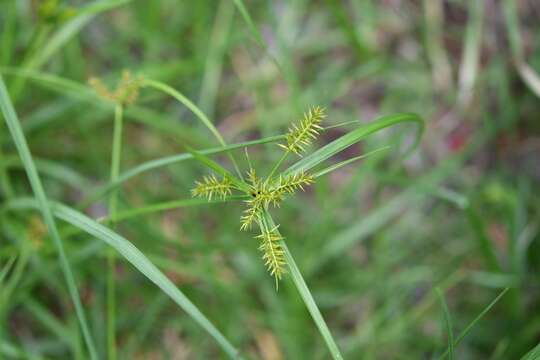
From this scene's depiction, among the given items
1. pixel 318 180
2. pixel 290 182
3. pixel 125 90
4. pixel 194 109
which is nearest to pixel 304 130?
pixel 290 182

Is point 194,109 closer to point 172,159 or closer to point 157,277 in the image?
point 172,159

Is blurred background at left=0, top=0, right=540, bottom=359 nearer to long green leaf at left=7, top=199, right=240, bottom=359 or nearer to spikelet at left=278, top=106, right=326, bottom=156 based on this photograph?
long green leaf at left=7, top=199, right=240, bottom=359

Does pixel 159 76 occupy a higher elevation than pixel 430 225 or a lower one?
higher

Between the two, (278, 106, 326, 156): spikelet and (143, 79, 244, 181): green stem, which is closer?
(278, 106, 326, 156): spikelet

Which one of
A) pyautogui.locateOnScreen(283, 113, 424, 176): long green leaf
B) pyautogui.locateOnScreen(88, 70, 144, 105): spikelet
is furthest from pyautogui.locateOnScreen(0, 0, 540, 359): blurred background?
pyautogui.locateOnScreen(283, 113, 424, 176): long green leaf

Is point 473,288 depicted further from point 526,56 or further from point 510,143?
point 526,56

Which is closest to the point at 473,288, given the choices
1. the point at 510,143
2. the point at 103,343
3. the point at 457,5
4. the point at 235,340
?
the point at 510,143

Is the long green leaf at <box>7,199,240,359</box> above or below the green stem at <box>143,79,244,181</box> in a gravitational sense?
below

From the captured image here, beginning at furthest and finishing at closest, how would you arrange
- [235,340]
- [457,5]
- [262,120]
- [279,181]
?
1. [457,5]
2. [262,120]
3. [235,340]
4. [279,181]
